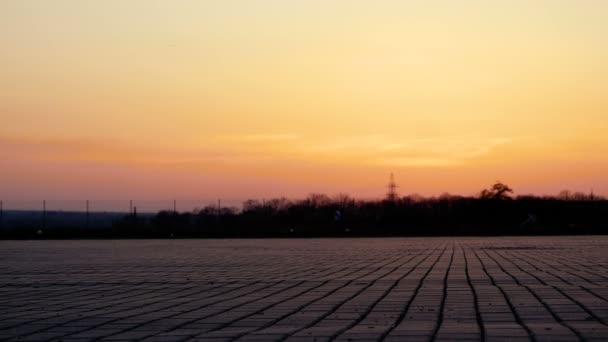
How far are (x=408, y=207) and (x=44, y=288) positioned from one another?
6999cm

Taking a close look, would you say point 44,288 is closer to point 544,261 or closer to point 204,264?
point 204,264

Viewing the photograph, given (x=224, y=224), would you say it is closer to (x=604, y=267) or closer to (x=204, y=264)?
(x=204, y=264)

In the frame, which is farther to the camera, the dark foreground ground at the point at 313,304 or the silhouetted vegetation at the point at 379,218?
the silhouetted vegetation at the point at 379,218

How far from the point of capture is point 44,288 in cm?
1101

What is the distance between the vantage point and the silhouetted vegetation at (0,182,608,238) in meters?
45.5

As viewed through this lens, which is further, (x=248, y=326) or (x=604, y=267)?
(x=604, y=267)

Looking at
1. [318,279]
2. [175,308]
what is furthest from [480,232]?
[175,308]

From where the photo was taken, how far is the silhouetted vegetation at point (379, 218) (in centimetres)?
4547

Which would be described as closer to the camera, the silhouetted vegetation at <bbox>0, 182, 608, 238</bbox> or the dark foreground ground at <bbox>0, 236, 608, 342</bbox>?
the dark foreground ground at <bbox>0, 236, 608, 342</bbox>

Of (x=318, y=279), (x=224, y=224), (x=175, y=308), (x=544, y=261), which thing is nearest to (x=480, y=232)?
(x=224, y=224)

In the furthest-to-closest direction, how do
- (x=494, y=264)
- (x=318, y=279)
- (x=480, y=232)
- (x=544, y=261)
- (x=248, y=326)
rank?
(x=480, y=232)
(x=544, y=261)
(x=494, y=264)
(x=318, y=279)
(x=248, y=326)

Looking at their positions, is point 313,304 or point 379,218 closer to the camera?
point 313,304

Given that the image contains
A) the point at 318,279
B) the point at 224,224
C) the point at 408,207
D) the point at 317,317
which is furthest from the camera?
the point at 408,207

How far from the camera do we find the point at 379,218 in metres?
71.7
